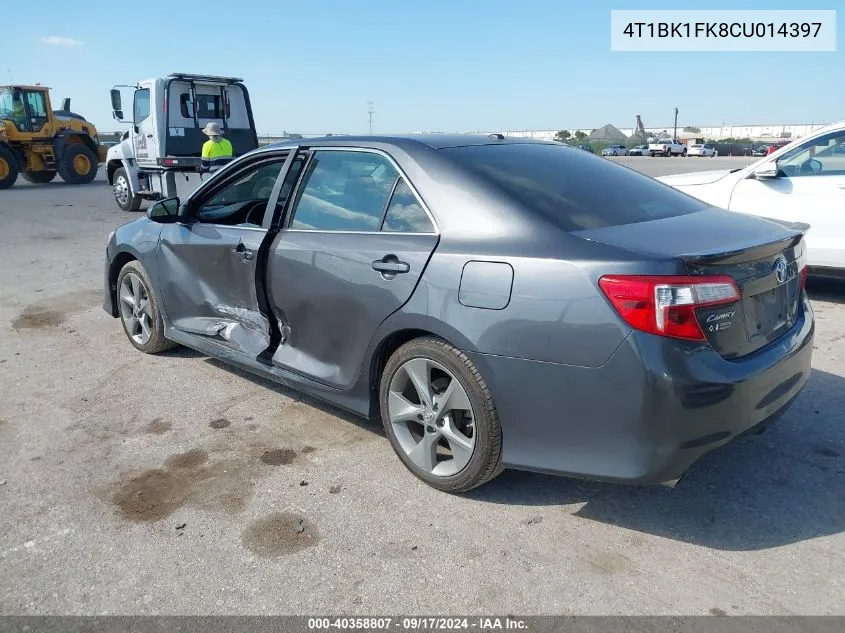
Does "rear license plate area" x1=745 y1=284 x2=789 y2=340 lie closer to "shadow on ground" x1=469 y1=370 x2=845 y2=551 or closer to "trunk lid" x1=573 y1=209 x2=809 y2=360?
"trunk lid" x1=573 y1=209 x2=809 y2=360

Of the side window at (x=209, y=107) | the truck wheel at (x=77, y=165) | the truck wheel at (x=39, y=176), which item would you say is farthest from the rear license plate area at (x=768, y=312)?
the truck wheel at (x=39, y=176)

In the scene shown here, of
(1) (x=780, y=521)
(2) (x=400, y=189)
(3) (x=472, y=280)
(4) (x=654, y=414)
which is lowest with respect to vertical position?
(1) (x=780, y=521)

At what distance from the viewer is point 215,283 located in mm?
4402

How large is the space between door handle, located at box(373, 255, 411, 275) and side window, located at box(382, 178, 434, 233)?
0.16 meters

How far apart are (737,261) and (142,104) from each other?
46.0 feet

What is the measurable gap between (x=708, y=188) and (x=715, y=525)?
5030 millimetres

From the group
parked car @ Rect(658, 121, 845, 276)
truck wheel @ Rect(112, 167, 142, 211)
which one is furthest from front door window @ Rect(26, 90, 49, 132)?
parked car @ Rect(658, 121, 845, 276)

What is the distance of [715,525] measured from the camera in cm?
301

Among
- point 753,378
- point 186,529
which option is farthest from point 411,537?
point 753,378

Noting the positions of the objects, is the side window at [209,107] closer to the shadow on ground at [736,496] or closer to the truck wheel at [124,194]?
the truck wheel at [124,194]

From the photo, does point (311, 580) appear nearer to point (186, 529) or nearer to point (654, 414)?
point (186, 529)

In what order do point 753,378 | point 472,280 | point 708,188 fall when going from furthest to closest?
point 708,188 < point 472,280 < point 753,378

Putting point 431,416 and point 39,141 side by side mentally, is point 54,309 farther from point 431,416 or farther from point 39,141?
point 39,141

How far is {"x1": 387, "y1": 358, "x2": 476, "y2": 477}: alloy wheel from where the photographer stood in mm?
3129
